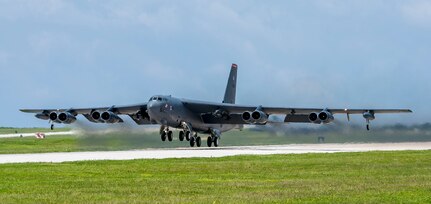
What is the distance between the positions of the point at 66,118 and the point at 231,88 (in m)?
18.3

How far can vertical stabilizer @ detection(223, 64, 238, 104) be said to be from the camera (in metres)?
77.8

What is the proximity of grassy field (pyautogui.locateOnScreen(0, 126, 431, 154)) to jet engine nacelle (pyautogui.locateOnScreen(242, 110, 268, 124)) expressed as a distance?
6.88 metres

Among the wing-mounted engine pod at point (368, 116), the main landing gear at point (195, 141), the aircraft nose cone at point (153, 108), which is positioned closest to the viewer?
the aircraft nose cone at point (153, 108)

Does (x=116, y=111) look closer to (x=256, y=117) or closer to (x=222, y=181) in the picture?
(x=256, y=117)

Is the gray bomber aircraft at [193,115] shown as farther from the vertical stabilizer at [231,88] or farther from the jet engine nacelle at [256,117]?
the vertical stabilizer at [231,88]

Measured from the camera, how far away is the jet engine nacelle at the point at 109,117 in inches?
2520

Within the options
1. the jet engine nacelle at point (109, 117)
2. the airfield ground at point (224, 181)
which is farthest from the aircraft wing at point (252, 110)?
the airfield ground at point (224, 181)

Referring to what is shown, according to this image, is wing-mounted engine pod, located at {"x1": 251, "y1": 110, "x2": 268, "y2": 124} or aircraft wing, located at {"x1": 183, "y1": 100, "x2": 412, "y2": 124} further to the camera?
aircraft wing, located at {"x1": 183, "y1": 100, "x2": 412, "y2": 124}

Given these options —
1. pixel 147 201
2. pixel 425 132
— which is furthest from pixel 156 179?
pixel 425 132

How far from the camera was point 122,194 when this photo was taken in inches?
912

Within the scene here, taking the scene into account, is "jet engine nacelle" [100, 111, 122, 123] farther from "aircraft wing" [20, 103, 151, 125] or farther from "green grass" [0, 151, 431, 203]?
"green grass" [0, 151, 431, 203]

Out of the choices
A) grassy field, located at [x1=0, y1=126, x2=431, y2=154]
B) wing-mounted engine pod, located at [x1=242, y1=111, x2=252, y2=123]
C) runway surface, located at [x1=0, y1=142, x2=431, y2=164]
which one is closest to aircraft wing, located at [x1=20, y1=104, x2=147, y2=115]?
grassy field, located at [x1=0, y1=126, x2=431, y2=154]

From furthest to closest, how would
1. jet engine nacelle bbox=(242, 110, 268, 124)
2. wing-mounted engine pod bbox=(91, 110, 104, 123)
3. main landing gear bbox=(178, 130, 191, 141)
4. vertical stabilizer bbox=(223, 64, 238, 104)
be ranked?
vertical stabilizer bbox=(223, 64, 238, 104) → main landing gear bbox=(178, 130, 191, 141) → wing-mounted engine pod bbox=(91, 110, 104, 123) → jet engine nacelle bbox=(242, 110, 268, 124)

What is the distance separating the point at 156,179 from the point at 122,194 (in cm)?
599
